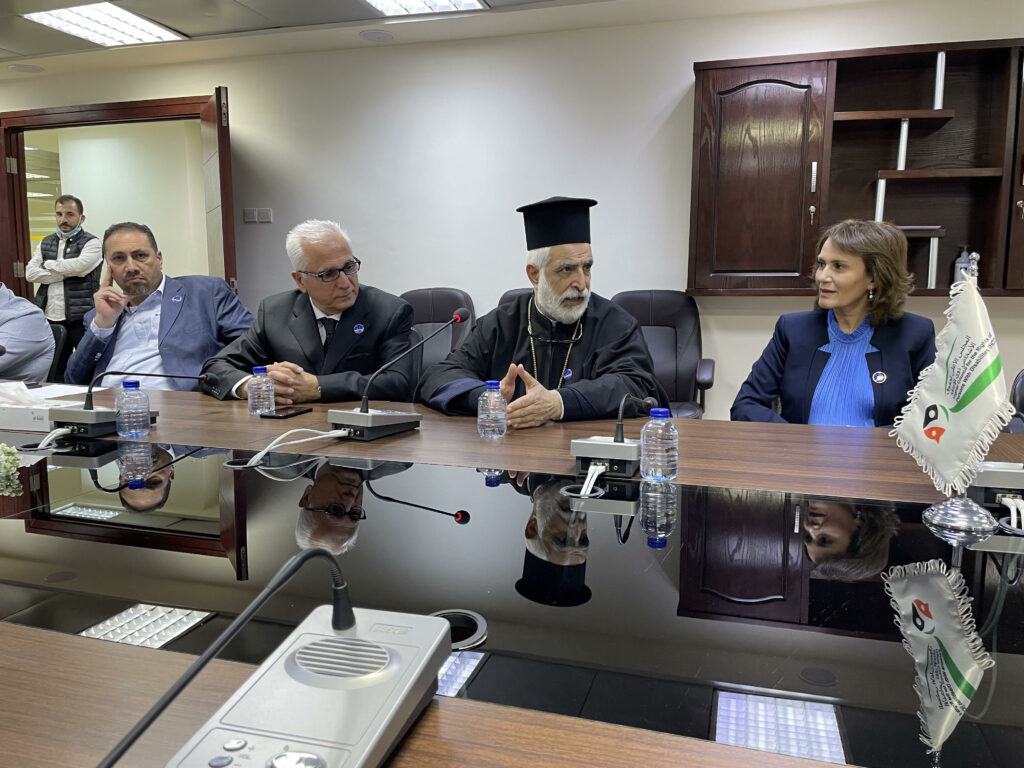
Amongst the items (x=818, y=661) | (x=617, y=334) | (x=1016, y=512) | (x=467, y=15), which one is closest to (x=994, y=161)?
(x=617, y=334)

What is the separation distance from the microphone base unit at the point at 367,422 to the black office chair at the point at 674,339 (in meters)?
1.92

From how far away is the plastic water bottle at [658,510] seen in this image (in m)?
0.99

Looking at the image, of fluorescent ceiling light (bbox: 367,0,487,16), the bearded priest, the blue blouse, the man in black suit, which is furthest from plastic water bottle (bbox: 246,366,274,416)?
fluorescent ceiling light (bbox: 367,0,487,16)

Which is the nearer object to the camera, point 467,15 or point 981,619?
point 981,619

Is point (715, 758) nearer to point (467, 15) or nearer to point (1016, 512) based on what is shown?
point (1016, 512)

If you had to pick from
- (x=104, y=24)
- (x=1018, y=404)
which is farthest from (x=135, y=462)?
(x=104, y=24)

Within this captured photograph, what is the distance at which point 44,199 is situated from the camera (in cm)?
876

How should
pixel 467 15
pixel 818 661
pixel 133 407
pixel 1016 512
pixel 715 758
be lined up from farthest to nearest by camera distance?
pixel 467 15 < pixel 133 407 < pixel 1016 512 < pixel 818 661 < pixel 715 758

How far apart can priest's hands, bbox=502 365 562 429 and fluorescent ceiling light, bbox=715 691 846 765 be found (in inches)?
49.0

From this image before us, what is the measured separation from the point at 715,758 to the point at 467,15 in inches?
164

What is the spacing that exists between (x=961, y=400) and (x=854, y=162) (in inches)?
127

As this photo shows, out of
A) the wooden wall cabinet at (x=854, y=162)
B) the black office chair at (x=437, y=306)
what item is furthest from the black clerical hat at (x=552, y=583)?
the wooden wall cabinet at (x=854, y=162)

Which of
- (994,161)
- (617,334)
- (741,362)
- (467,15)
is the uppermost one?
(467,15)

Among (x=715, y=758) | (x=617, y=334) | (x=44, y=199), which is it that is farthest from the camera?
(x=44, y=199)
